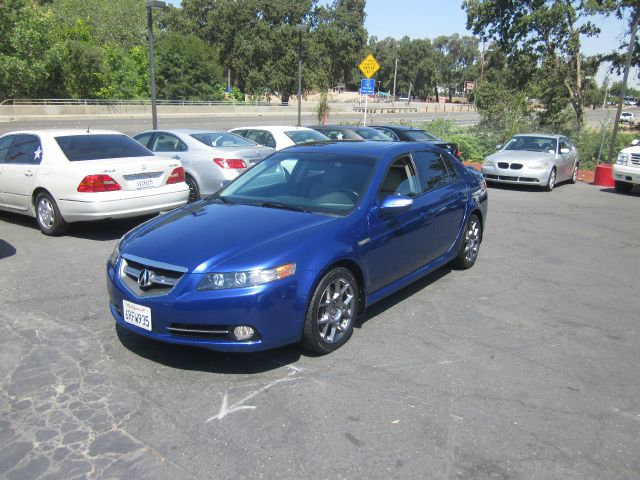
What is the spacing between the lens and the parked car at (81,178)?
24.7ft

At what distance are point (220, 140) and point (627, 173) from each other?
10585 millimetres

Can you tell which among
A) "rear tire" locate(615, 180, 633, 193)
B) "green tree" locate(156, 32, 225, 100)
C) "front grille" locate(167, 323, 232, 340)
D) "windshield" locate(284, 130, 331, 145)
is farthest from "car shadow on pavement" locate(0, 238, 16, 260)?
"green tree" locate(156, 32, 225, 100)

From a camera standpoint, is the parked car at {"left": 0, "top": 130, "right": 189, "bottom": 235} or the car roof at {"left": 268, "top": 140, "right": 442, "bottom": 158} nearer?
the car roof at {"left": 268, "top": 140, "right": 442, "bottom": 158}

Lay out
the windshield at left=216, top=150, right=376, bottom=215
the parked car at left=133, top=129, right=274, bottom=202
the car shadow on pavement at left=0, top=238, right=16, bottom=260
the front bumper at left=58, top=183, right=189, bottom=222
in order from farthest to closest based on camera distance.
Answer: the parked car at left=133, top=129, right=274, bottom=202
the front bumper at left=58, top=183, right=189, bottom=222
the car shadow on pavement at left=0, top=238, right=16, bottom=260
the windshield at left=216, top=150, right=376, bottom=215

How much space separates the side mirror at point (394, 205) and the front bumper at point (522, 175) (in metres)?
10.5

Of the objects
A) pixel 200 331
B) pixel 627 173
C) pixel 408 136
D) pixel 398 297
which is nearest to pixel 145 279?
pixel 200 331

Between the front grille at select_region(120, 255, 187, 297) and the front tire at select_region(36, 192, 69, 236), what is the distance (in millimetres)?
4217

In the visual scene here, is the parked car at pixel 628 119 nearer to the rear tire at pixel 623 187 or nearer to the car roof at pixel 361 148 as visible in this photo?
the rear tire at pixel 623 187

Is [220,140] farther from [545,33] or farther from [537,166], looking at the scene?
[545,33]

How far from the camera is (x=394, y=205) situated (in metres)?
4.73

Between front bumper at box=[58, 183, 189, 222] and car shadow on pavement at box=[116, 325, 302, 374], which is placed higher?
front bumper at box=[58, 183, 189, 222]

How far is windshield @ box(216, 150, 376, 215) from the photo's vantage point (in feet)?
15.8

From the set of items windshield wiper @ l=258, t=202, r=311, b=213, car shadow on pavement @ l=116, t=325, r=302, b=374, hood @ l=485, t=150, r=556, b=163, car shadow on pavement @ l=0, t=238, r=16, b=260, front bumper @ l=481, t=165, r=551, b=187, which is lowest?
car shadow on pavement @ l=0, t=238, r=16, b=260

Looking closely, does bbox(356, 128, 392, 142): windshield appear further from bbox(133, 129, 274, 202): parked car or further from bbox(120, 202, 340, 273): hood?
bbox(120, 202, 340, 273): hood
